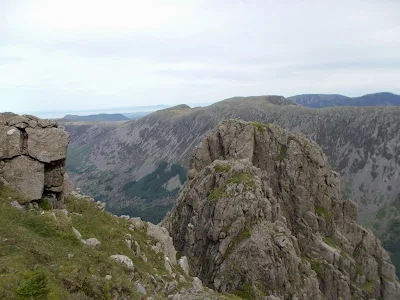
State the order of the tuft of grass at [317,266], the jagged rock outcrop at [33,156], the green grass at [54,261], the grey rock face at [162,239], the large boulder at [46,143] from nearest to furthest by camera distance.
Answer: the green grass at [54,261] → the jagged rock outcrop at [33,156] → the large boulder at [46,143] → the grey rock face at [162,239] → the tuft of grass at [317,266]

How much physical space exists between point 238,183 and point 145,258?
43.2 meters

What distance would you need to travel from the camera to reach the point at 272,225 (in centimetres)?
6900

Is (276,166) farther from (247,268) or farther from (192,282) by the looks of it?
(192,282)

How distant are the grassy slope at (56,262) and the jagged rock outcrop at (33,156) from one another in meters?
2.39

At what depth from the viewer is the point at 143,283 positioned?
2761cm

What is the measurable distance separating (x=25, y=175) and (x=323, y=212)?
9259cm

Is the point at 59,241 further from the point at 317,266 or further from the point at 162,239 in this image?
the point at 317,266

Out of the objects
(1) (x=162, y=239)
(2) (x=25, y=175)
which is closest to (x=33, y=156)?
(2) (x=25, y=175)

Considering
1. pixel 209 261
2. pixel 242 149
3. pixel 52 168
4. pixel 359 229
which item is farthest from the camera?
pixel 359 229

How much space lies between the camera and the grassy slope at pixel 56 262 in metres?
18.2

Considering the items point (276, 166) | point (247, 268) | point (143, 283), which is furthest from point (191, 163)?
point (143, 283)

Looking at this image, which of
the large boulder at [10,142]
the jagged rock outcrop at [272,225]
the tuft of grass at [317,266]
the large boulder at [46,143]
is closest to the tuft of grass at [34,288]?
the large boulder at [46,143]

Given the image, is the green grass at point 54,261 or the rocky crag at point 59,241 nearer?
the green grass at point 54,261

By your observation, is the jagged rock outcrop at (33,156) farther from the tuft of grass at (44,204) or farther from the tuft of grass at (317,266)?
the tuft of grass at (317,266)
